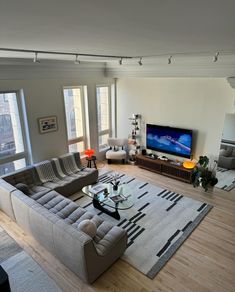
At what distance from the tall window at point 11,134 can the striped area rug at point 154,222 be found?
5.47 ft

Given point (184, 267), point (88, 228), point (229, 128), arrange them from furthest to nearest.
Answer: point (229, 128) < point (184, 267) < point (88, 228)

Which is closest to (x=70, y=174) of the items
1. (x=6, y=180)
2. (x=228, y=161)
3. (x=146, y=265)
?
(x=6, y=180)

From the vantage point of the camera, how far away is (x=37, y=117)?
520cm

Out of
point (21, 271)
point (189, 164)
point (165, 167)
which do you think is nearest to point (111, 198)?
point (21, 271)

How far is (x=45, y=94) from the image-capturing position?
17.3ft

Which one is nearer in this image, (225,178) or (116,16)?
(116,16)

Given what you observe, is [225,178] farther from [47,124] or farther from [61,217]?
[47,124]

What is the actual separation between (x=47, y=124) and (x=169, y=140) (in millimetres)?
3259

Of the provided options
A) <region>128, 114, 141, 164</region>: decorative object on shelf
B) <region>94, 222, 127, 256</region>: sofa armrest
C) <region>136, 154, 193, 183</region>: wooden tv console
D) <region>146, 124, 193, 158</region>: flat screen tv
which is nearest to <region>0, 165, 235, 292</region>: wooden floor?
<region>94, 222, 127, 256</region>: sofa armrest

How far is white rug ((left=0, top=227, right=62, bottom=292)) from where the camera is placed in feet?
9.89

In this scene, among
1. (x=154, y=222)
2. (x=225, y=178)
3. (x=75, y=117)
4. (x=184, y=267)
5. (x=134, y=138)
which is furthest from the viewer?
(x=134, y=138)

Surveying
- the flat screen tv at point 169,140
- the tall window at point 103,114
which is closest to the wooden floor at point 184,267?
the flat screen tv at point 169,140

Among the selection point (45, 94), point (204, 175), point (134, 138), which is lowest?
point (204, 175)

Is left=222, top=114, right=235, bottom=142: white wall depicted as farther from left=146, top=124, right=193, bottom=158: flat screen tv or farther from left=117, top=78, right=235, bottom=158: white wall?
left=146, top=124, right=193, bottom=158: flat screen tv
